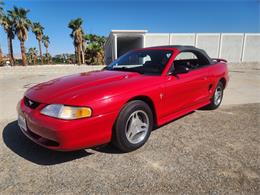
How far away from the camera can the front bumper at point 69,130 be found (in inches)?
83.3

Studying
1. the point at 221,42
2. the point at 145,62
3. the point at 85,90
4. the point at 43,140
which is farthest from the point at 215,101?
the point at 221,42

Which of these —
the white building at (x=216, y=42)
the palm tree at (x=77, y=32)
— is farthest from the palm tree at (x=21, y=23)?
the white building at (x=216, y=42)

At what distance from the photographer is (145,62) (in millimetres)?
3553

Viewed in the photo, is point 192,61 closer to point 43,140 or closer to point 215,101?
point 215,101

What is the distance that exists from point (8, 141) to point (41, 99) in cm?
124

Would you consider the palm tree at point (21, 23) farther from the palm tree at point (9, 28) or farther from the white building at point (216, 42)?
the white building at point (216, 42)

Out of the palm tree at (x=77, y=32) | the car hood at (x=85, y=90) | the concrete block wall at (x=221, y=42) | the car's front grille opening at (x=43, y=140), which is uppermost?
the palm tree at (x=77, y=32)

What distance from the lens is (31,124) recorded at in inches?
92.7

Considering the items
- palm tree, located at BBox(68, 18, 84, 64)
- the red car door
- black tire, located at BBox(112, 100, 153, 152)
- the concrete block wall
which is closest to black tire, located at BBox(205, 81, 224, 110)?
the red car door

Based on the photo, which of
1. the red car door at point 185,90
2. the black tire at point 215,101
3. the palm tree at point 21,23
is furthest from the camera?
the palm tree at point 21,23

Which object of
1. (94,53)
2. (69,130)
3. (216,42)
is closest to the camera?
(69,130)

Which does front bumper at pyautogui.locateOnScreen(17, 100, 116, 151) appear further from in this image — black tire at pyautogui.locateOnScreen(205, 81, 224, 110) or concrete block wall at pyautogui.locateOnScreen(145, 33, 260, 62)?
concrete block wall at pyautogui.locateOnScreen(145, 33, 260, 62)

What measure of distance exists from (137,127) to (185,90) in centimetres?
117

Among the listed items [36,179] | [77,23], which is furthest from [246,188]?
[77,23]
